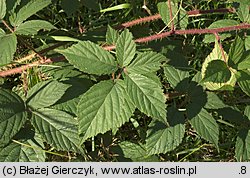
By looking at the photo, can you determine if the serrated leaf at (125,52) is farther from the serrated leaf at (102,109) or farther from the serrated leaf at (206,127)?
the serrated leaf at (206,127)

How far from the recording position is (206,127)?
1742 millimetres

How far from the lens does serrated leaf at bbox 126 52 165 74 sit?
1546 mm

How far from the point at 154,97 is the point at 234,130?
90cm

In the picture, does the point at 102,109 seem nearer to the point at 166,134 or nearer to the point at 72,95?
the point at 72,95

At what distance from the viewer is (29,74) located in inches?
78.4

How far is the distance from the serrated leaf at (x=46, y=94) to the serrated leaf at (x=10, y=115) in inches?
1.7

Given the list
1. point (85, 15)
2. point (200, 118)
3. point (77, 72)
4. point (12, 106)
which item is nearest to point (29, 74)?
point (77, 72)

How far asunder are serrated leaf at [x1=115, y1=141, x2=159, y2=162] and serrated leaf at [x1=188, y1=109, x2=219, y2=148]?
0.26 metres

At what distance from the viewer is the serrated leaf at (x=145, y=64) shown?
1.55 meters


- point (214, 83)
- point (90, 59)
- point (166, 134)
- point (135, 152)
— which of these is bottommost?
point (135, 152)

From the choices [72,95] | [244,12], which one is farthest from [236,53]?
[72,95]

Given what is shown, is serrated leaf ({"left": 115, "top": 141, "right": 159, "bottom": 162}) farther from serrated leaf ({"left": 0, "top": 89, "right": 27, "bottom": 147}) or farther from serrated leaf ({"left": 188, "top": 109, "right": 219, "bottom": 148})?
serrated leaf ({"left": 0, "top": 89, "right": 27, "bottom": 147})

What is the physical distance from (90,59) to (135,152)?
533mm
